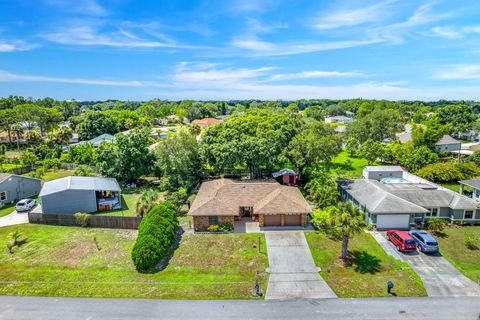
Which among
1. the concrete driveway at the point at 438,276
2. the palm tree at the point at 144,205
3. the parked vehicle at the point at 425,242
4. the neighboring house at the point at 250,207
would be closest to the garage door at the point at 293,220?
the neighboring house at the point at 250,207

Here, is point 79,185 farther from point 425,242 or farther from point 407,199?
point 407,199

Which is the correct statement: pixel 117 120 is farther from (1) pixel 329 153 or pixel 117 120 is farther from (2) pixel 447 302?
(2) pixel 447 302

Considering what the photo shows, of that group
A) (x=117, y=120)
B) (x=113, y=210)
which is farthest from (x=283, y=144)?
(x=117, y=120)

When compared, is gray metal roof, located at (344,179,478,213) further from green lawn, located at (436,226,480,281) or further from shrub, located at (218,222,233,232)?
shrub, located at (218,222,233,232)

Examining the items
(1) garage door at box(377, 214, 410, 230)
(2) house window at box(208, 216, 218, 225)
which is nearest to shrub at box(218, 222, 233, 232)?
(2) house window at box(208, 216, 218, 225)

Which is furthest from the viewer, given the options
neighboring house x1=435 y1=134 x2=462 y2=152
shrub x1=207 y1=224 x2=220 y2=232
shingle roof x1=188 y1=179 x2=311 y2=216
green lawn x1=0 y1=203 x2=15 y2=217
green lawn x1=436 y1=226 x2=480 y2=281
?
neighboring house x1=435 y1=134 x2=462 y2=152

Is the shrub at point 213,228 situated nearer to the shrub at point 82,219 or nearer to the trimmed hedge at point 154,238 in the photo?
the trimmed hedge at point 154,238

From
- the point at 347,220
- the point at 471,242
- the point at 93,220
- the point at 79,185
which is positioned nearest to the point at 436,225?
the point at 471,242

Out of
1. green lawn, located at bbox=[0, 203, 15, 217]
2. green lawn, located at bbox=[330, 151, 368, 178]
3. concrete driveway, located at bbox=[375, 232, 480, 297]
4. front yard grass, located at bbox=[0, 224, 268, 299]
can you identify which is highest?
green lawn, located at bbox=[330, 151, 368, 178]
